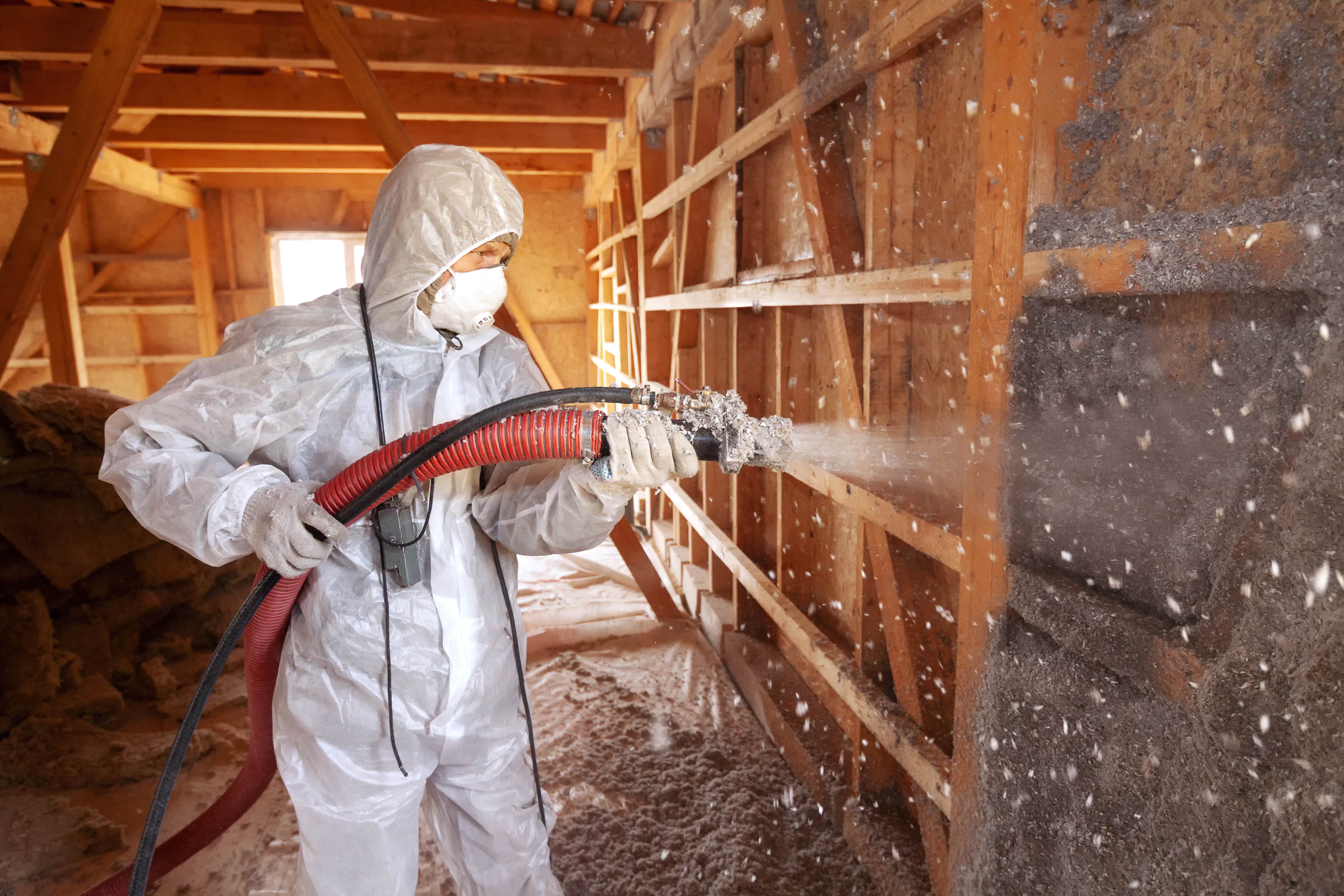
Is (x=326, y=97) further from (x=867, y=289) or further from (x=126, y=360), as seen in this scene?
(x=126, y=360)

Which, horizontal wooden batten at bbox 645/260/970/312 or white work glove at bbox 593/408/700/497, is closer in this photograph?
white work glove at bbox 593/408/700/497

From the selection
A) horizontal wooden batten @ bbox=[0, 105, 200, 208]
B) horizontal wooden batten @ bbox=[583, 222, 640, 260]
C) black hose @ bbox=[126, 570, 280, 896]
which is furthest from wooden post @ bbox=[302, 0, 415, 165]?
black hose @ bbox=[126, 570, 280, 896]

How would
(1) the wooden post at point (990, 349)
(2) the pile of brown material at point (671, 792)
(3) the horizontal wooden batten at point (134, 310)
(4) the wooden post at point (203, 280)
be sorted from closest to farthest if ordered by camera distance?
(1) the wooden post at point (990, 349) < (2) the pile of brown material at point (671, 792) < (4) the wooden post at point (203, 280) < (3) the horizontal wooden batten at point (134, 310)

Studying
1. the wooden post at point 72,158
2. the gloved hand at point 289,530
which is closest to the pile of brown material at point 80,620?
the wooden post at point 72,158

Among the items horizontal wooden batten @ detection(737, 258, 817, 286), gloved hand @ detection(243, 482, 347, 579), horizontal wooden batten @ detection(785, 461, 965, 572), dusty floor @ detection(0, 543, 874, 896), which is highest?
horizontal wooden batten @ detection(737, 258, 817, 286)

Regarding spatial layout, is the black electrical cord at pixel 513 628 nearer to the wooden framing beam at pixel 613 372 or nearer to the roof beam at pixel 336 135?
the wooden framing beam at pixel 613 372

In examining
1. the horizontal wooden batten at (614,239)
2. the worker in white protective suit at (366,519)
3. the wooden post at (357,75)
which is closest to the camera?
the worker in white protective suit at (366,519)

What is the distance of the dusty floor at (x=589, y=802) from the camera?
2.38 metres

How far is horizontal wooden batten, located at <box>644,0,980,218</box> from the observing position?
1694mm

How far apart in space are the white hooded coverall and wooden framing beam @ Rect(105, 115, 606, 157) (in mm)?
5012

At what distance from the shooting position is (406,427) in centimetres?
182

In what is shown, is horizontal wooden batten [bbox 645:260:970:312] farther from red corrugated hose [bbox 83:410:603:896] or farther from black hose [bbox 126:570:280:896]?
black hose [bbox 126:570:280:896]

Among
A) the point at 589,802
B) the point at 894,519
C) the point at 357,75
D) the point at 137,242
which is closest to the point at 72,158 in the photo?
the point at 357,75

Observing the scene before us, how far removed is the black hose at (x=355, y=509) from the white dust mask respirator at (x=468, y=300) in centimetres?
37
